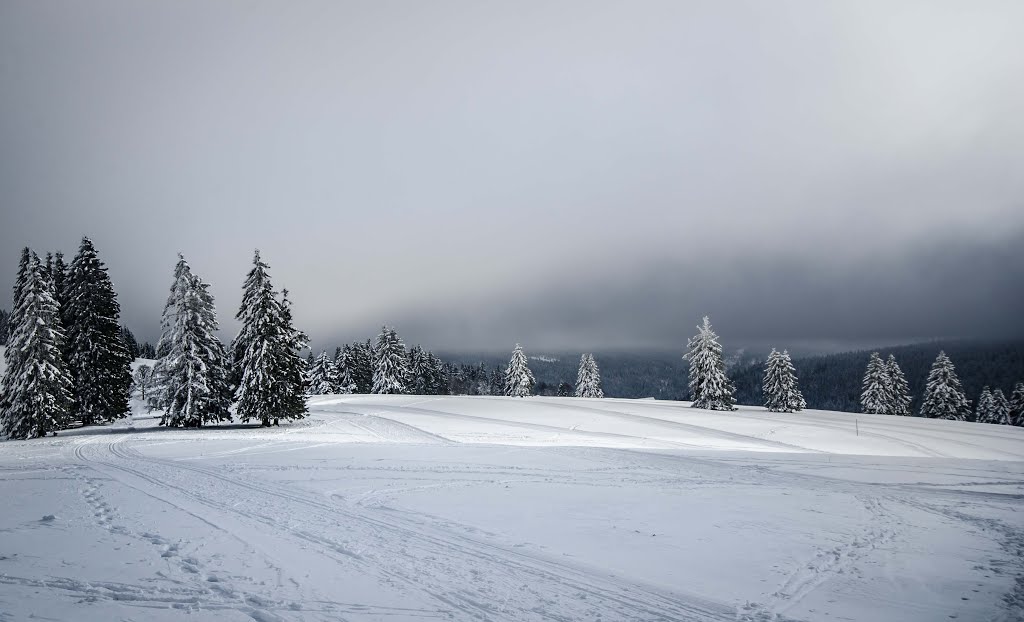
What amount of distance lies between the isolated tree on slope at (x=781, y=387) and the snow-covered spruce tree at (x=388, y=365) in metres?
51.0

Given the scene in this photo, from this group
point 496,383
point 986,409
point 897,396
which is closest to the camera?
point 897,396

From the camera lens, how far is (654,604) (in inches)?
279

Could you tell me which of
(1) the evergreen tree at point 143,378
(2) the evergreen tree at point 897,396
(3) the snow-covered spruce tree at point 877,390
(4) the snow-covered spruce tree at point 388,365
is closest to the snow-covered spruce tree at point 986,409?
(2) the evergreen tree at point 897,396

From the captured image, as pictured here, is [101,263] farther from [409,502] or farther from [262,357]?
[409,502]

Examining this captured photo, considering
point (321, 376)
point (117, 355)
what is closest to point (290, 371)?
point (117, 355)

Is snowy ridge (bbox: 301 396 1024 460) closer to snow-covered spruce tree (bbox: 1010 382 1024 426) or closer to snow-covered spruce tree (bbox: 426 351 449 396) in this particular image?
snow-covered spruce tree (bbox: 1010 382 1024 426)

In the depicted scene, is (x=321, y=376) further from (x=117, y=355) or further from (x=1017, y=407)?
(x=1017, y=407)

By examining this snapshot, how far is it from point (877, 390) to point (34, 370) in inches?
3379

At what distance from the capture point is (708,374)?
5141 cm

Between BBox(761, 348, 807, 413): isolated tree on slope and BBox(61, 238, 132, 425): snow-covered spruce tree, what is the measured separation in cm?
6292

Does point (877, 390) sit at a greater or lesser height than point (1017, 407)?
greater

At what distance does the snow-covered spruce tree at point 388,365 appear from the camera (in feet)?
246

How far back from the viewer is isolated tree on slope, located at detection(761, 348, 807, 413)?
188ft

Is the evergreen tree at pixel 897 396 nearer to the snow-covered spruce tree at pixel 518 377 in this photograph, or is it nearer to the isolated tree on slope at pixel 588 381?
the isolated tree on slope at pixel 588 381
